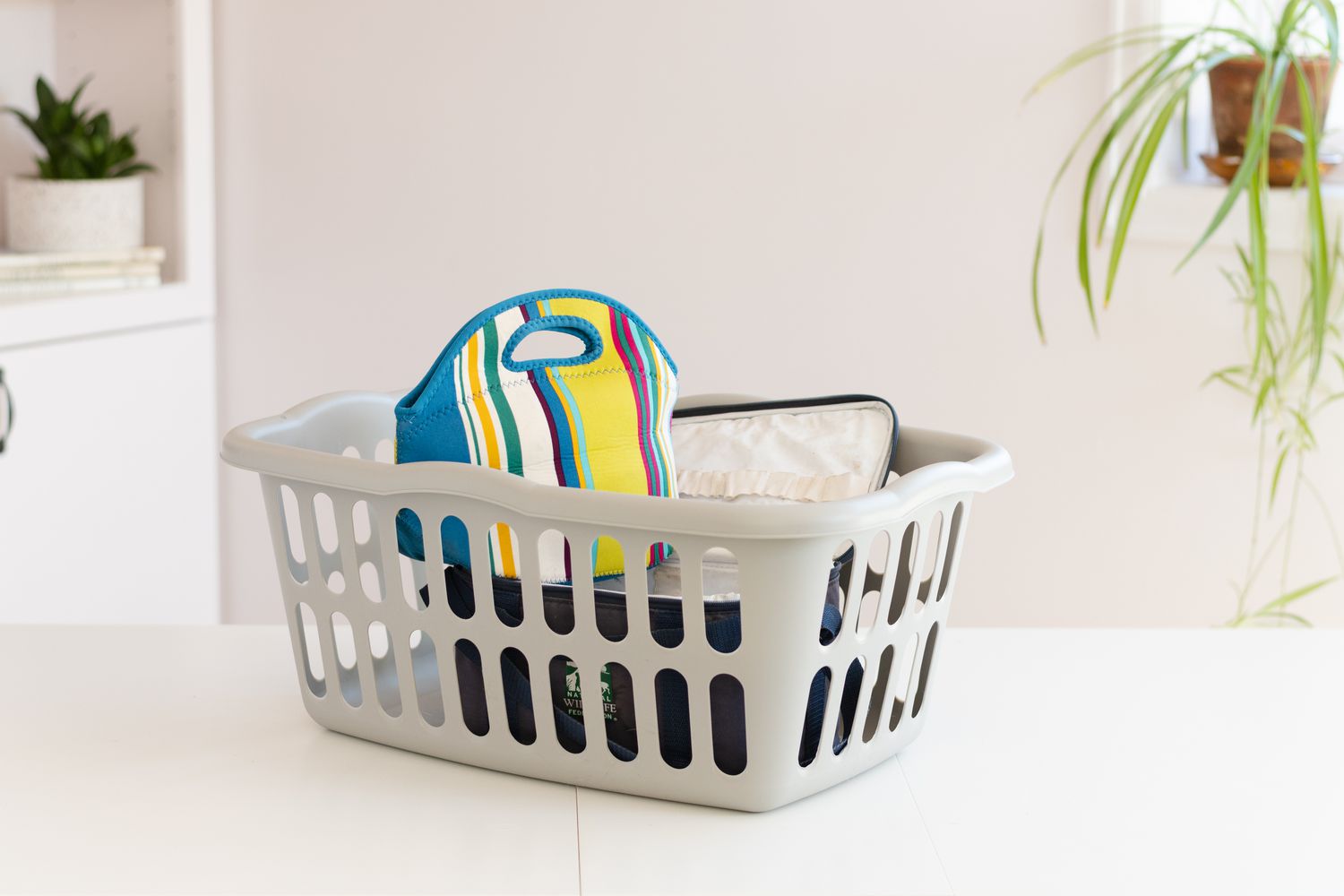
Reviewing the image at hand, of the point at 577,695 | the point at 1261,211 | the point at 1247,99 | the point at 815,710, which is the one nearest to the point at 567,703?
the point at 577,695

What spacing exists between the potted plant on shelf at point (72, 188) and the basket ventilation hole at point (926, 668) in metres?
1.49

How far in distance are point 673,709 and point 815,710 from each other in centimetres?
7

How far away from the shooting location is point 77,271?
1.71m

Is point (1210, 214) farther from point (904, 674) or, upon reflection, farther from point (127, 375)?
point (127, 375)

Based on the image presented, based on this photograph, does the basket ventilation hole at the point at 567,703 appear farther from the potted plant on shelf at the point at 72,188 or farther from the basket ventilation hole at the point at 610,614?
the potted plant on shelf at the point at 72,188

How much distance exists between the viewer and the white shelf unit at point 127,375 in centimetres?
164

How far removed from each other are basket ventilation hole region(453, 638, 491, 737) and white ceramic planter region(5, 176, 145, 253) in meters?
1.38

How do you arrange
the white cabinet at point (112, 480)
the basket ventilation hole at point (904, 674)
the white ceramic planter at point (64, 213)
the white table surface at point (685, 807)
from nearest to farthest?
1. the white table surface at point (685, 807)
2. the basket ventilation hole at point (904, 674)
3. the white cabinet at point (112, 480)
4. the white ceramic planter at point (64, 213)

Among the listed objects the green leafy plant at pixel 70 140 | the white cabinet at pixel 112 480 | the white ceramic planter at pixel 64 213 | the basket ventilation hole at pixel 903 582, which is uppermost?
the green leafy plant at pixel 70 140

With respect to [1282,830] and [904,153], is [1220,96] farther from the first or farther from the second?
[1282,830]

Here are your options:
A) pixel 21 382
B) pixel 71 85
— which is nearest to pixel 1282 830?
pixel 21 382

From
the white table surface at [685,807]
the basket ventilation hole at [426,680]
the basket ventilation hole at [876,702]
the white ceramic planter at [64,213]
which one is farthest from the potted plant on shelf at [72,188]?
the basket ventilation hole at [876,702]

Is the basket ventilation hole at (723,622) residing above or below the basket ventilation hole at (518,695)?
above

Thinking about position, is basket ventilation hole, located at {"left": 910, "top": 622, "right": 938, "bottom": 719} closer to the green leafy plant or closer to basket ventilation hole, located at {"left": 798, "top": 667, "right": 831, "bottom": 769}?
basket ventilation hole, located at {"left": 798, "top": 667, "right": 831, "bottom": 769}
